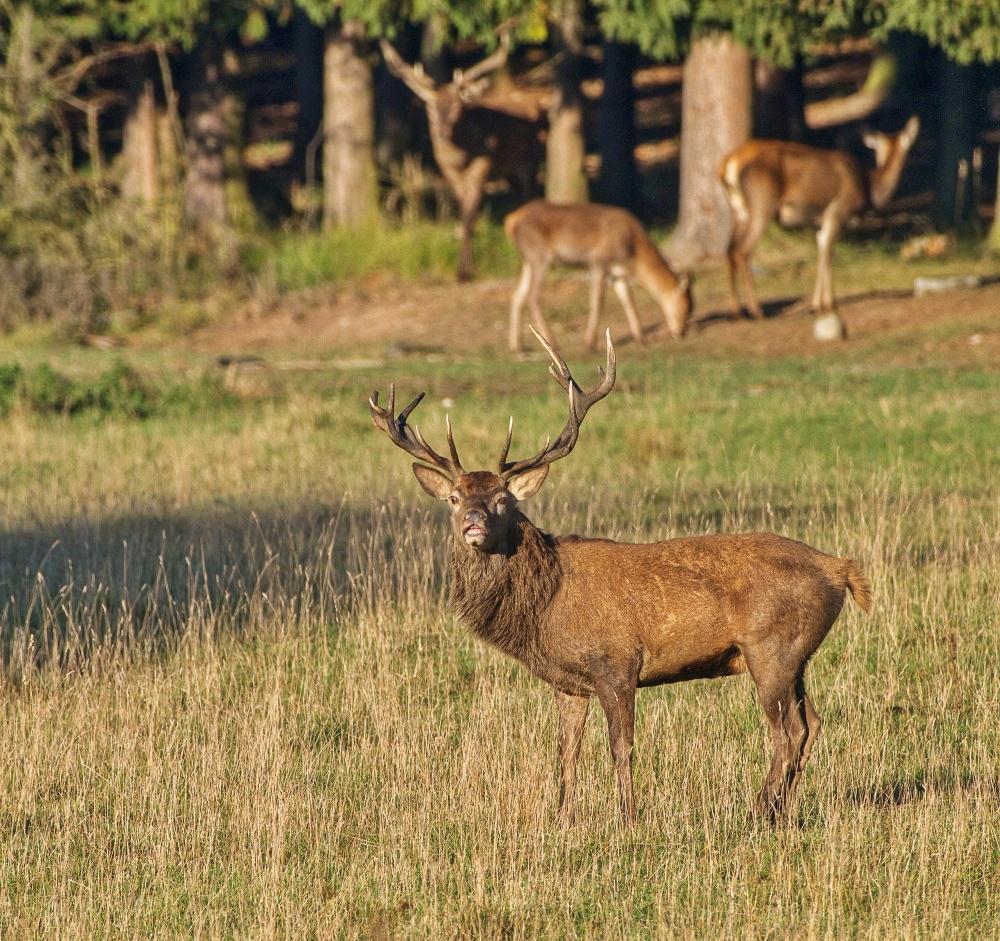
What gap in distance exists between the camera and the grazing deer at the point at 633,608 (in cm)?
667

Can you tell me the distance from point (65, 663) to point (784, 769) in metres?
3.69

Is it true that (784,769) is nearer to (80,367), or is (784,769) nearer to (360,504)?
(360,504)

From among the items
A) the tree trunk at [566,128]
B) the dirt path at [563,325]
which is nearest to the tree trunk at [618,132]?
the tree trunk at [566,128]

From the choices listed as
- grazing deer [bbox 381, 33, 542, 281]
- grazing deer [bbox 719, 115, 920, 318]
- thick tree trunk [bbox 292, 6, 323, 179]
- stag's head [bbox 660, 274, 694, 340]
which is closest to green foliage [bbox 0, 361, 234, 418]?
stag's head [bbox 660, 274, 694, 340]

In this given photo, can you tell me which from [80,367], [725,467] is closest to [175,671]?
[725,467]

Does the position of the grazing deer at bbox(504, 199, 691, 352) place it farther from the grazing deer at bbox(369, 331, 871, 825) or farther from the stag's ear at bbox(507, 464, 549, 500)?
the grazing deer at bbox(369, 331, 871, 825)

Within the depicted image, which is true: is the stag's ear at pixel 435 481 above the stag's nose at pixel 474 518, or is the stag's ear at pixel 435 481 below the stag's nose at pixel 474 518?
above

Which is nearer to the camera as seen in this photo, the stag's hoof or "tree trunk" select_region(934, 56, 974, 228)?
the stag's hoof

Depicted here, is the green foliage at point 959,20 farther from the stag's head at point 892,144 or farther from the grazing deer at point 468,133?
the grazing deer at point 468,133

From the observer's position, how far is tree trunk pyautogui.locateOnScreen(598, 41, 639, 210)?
3014cm

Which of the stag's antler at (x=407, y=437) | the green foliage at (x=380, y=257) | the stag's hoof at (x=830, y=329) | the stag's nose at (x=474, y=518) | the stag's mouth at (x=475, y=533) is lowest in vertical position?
the stag's hoof at (x=830, y=329)

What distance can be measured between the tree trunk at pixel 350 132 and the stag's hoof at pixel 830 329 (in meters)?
9.31

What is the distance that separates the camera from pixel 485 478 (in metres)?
6.75

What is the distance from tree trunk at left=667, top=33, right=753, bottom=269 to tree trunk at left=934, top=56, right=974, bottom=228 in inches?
174
